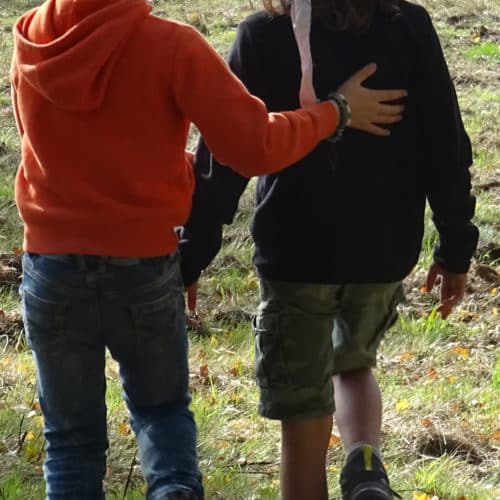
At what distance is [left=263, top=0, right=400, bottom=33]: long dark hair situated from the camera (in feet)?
9.57

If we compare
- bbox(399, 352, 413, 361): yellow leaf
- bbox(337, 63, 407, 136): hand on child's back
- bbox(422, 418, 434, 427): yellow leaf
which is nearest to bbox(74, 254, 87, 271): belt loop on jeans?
bbox(337, 63, 407, 136): hand on child's back

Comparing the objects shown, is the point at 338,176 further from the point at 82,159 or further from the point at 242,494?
the point at 242,494

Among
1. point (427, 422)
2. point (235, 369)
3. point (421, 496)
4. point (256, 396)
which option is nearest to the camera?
point (421, 496)

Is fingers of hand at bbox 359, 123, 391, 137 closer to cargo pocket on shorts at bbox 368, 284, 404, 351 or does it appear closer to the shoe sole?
cargo pocket on shorts at bbox 368, 284, 404, 351

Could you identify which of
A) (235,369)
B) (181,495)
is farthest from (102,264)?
(235,369)

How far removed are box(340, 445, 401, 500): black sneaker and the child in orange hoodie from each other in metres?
0.50

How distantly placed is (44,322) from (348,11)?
3.59ft

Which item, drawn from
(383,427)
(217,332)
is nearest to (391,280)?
(383,427)

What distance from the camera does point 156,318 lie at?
2803mm

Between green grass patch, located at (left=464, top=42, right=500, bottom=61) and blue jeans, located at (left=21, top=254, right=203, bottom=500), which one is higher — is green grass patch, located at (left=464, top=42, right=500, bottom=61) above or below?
below

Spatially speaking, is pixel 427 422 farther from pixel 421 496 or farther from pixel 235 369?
pixel 235 369

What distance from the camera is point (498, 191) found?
7941 mm

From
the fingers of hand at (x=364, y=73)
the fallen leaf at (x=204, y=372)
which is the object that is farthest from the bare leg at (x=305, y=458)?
the fallen leaf at (x=204, y=372)

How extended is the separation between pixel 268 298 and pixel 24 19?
101 centimetres
